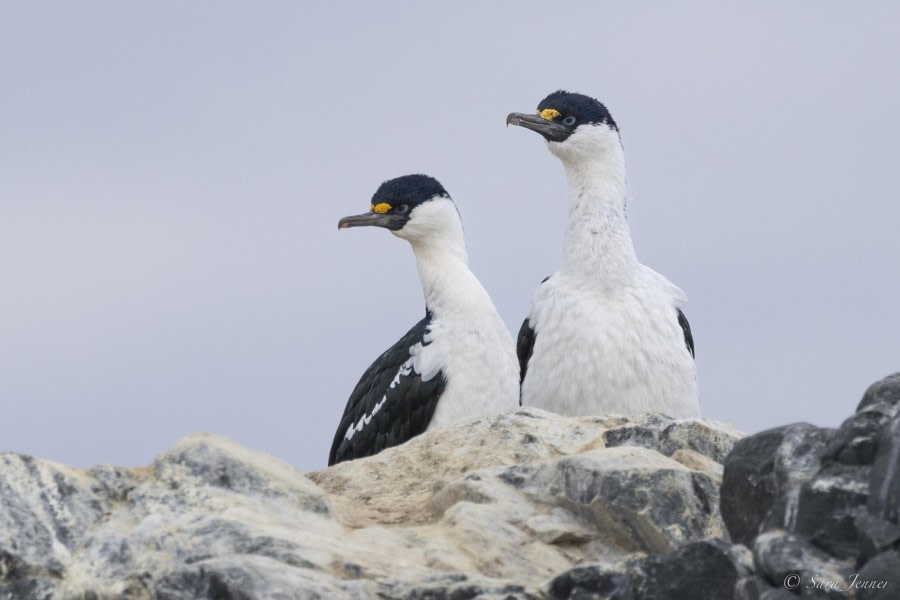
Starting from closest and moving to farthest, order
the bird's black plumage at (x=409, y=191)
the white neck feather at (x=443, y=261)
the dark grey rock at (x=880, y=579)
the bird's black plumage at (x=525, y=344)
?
the dark grey rock at (x=880, y=579)
the white neck feather at (x=443, y=261)
the bird's black plumage at (x=525, y=344)
the bird's black plumage at (x=409, y=191)

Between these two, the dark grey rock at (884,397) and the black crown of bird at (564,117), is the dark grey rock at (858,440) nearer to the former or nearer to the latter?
the dark grey rock at (884,397)

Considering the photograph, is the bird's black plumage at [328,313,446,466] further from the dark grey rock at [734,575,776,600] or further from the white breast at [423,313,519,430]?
the dark grey rock at [734,575,776,600]

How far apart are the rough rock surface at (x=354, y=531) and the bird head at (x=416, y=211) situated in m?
4.85

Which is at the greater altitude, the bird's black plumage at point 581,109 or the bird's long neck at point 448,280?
the bird's black plumage at point 581,109

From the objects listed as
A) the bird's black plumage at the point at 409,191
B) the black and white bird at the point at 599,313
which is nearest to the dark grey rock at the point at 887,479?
the black and white bird at the point at 599,313

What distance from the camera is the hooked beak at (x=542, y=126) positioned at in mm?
13461

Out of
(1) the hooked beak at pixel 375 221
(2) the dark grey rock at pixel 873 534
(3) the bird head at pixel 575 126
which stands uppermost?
(3) the bird head at pixel 575 126

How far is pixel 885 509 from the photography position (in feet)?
20.1

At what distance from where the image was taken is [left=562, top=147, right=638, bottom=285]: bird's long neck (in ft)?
42.4

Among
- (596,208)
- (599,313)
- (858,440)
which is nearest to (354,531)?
(858,440)

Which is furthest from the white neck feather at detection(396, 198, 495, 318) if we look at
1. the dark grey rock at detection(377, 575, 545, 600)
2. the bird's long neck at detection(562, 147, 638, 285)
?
the dark grey rock at detection(377, 575, 545, 600)

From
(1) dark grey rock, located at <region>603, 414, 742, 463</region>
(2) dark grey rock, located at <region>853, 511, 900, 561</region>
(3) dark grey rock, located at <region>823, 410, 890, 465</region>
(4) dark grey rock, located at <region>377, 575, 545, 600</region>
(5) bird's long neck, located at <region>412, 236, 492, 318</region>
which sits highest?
(5) bird's long neck, located at <region>412, 236, 492, 318</region>

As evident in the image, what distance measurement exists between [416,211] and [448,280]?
760 mm

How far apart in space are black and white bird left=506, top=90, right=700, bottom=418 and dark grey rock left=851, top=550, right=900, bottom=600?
21.5 ft
